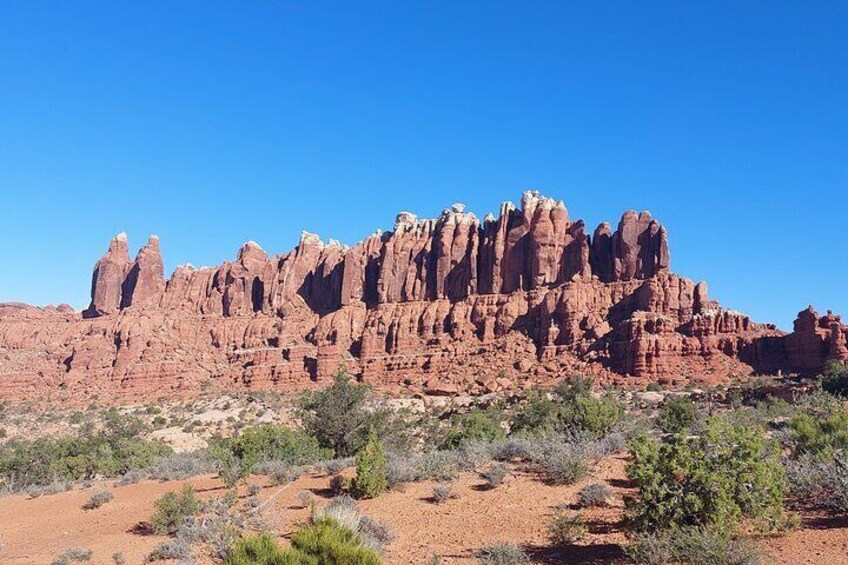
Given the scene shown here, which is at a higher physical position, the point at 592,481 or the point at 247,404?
the point at 592,481

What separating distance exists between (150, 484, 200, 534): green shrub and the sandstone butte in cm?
4656

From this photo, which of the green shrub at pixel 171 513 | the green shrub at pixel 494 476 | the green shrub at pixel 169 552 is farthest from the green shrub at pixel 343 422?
the green shrub at pixel 169 552

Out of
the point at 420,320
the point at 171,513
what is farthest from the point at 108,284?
the point at 171,513

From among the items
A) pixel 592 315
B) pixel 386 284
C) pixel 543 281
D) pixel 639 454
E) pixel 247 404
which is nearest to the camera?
pixel 639 454

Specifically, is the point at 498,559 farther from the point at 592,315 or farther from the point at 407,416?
the point at 592,315

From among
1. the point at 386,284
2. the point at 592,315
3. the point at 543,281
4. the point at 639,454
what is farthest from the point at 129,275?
the point at 639,454

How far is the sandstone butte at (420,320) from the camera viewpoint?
58.5 metres

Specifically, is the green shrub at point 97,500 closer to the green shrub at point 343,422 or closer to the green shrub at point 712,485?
the green shrub at point 343,422

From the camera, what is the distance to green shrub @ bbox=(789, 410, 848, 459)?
11.8m

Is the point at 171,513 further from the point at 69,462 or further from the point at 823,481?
the point at 69,462

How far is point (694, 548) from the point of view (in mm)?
6996

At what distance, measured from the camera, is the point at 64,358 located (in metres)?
77.3

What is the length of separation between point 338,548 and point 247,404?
57.5 m

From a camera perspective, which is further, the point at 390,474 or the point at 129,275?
the point at 129,275
